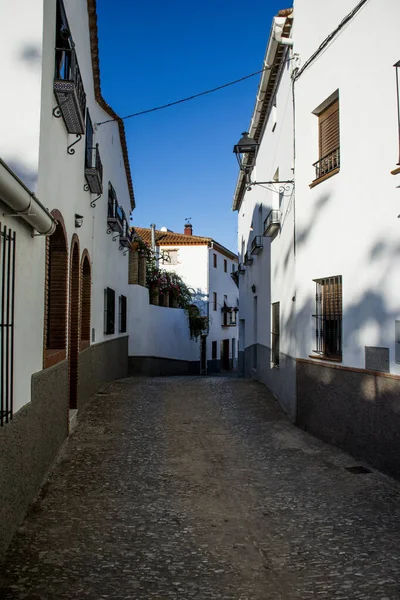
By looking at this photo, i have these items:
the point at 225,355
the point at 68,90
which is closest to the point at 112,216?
the point at 68,90

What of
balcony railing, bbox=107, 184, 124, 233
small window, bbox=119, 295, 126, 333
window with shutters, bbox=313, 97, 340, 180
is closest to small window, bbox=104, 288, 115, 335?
balcony railing, bbox=107, 184, 124, 233

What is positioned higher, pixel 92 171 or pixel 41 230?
pixel 92 171

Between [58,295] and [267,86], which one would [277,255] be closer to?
[267,86]

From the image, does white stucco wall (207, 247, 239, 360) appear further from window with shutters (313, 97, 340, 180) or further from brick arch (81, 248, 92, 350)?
window with shutters (313, 97, 340, 180)

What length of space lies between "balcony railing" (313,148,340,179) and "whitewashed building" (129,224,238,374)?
45.4 ft

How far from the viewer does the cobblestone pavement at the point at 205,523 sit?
379 cm

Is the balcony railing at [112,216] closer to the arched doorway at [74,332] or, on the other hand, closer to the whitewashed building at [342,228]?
the arched doorway at [74,332]

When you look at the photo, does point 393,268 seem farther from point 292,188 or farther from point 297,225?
point 292,188

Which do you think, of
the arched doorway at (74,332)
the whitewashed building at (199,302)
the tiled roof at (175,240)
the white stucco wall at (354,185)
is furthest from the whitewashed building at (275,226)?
the tiled roof at (175,240)

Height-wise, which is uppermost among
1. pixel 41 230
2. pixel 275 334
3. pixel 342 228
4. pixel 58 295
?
pixel 342 228

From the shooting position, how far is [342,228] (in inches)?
299

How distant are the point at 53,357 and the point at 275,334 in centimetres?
627

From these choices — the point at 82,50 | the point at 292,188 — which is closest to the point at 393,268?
the point at 292,188

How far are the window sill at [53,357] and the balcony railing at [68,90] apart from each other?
3.16 meters
